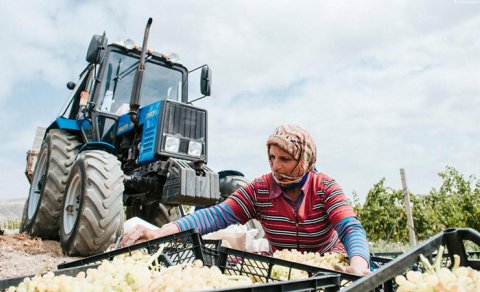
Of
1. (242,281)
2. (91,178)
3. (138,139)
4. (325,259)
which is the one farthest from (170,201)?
Answer: (242,281)

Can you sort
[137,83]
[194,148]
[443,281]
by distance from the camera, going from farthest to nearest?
1. [194,148]
2. [137,83]
3. [443,281]

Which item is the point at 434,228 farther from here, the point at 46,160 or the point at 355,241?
the point at 355,241

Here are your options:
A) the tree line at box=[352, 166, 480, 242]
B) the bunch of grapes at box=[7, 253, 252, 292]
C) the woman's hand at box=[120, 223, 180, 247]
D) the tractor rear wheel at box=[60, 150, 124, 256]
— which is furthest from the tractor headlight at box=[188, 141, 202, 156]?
the tree line at box=[352, 166, 480, 242]

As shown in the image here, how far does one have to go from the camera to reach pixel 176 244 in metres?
1.49

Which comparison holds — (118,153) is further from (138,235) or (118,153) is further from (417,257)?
(417,257)

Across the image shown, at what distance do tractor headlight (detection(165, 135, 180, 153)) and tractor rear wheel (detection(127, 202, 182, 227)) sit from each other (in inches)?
64.8

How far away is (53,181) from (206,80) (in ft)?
7.54

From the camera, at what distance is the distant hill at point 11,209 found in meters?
25.2

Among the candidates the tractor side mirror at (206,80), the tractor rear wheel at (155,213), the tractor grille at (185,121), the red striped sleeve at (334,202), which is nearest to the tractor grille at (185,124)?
the tractor grille at (185,121)

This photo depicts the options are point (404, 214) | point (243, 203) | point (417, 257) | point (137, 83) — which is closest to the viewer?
point (417, 257)

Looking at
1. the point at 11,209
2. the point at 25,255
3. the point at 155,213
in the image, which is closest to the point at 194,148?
the point at 155,213

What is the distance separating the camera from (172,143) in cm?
515

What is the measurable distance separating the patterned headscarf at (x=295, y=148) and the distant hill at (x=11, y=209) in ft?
83.8

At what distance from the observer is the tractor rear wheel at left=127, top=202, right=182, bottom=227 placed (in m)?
6.52
